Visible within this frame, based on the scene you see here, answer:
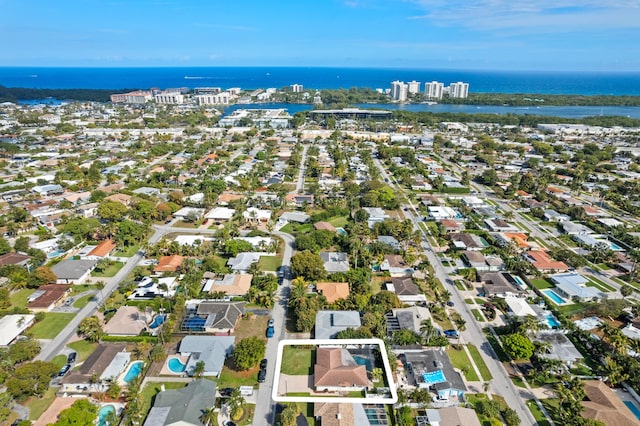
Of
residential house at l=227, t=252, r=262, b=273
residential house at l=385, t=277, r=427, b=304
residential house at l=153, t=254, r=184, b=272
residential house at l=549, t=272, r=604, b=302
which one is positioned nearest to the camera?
residential house at l=385, t=277, r=427, b=304

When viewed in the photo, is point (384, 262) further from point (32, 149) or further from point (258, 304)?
point (32, 149)

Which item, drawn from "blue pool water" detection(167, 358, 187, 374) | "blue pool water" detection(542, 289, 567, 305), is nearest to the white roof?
"blue pool water" detection(167, 358, 187, 374)

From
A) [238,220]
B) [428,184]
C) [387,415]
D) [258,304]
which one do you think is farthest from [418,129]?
[387,415]

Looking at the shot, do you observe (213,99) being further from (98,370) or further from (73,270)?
(98,370)

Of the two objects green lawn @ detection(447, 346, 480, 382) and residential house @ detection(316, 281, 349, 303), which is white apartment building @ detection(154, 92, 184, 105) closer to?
residential house @ detection(316, 281, 349, 303)

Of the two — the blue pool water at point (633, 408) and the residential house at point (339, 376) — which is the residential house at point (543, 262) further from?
the residential house at point (339, 376)

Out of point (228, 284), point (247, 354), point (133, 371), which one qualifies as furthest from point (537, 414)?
point (133, 371)
